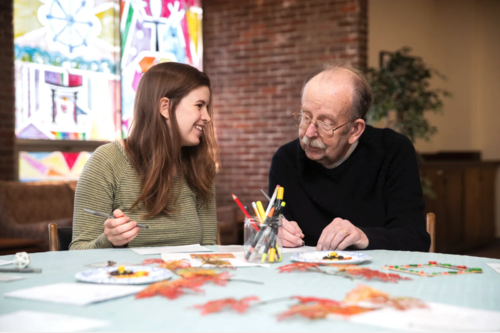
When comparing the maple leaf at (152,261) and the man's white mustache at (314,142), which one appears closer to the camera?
the maple leaf at (152,261)

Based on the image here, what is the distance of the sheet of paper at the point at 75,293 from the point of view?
1.09 metres

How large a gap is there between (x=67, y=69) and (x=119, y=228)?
4104mm

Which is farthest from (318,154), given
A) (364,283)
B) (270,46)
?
(270,46)

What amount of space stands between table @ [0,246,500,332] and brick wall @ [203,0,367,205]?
4473 mm

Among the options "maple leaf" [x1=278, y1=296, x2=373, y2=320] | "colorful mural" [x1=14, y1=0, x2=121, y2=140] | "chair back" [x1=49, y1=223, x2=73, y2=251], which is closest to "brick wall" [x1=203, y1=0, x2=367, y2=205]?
"colorful mural" [x1=14, y1=0, x2=121, y2=140]

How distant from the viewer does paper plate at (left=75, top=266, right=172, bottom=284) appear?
1.22 meters

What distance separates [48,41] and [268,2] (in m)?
2.24

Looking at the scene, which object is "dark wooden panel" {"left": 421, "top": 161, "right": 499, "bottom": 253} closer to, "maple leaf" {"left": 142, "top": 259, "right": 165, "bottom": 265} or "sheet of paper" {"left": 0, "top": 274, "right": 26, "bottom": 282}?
"maple leaf" {"left": 142, "top": 259, "right": 165, "bottom": 265}

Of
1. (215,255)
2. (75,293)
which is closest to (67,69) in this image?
(215,255)

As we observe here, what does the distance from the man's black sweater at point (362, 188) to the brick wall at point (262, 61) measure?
11.9 ft

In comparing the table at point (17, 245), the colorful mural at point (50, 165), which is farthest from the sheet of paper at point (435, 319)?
the colorful mural at point (50, 165)

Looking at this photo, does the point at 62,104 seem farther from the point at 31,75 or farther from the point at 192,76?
the point at 192,76

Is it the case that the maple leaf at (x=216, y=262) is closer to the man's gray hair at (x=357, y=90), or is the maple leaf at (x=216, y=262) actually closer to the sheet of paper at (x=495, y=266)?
the sheet of paper at (x=495, y=266)

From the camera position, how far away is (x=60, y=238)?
6.53ft
